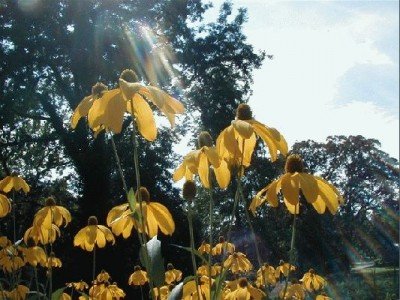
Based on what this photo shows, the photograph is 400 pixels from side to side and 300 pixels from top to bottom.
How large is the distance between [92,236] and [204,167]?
1.53 metres

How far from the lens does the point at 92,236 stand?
2.77 metres

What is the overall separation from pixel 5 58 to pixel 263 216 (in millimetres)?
9587

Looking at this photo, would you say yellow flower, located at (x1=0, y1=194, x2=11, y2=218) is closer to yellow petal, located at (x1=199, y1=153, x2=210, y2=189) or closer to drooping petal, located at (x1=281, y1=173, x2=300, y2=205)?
yellow petal, located at (x1=199, y1=153, x2=210, y2=189)

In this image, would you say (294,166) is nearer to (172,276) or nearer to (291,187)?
(291,187)

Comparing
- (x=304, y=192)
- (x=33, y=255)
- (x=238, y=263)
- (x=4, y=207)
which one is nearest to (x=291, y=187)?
(x=304, y=192)

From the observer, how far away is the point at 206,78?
14000mm

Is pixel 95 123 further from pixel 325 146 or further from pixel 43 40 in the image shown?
pixel 325 146

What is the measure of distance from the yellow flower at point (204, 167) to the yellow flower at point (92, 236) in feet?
4.40

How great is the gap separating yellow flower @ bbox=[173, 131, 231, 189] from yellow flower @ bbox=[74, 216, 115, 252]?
4.40 feet

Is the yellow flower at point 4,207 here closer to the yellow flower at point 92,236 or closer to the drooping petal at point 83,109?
the yellow flower at point 92,236

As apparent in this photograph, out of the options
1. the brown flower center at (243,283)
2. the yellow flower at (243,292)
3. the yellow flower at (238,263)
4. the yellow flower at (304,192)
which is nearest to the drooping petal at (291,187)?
the yellow flower at (304,192)

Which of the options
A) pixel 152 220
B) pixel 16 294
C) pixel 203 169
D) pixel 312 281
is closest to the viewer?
pixel 203 169

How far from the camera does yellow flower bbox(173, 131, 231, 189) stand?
134 centimetres

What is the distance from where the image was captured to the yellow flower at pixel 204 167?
1342mm
